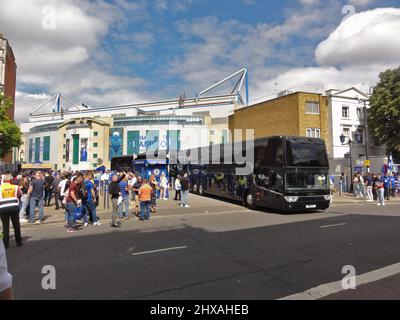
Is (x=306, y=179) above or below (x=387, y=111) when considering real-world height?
below

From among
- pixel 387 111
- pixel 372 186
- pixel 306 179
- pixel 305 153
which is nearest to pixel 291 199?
pixel 306 179

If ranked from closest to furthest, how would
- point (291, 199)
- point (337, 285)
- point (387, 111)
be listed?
1. point (337, 285)
2. point (291, 199)
3. point (387, 111)

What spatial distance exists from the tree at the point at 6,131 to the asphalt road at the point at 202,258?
2360 centimetres

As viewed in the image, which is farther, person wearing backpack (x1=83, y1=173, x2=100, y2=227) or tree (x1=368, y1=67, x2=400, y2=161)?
tree (x1=368, y1=67, x2=400, y2=161)

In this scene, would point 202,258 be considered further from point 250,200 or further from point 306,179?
point 250,200

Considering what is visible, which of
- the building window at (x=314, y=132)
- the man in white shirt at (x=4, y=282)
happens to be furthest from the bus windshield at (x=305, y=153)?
the building window at (x=314, y=132)

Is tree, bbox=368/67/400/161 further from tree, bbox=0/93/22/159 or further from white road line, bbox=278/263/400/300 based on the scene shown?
tree, bbox=0/93/22/159

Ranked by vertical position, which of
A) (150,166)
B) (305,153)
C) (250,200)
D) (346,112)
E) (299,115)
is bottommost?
(250,200)

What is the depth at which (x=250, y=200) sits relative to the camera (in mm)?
16594

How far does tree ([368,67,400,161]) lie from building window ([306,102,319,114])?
21.4ft

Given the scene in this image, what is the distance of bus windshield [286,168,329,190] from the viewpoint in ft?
46.4

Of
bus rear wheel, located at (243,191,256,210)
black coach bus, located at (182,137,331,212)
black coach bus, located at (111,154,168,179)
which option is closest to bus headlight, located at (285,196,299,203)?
black coach bus, located at (182,137,331,212)

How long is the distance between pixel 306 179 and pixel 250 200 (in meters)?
3.22
